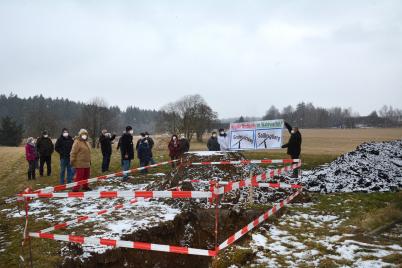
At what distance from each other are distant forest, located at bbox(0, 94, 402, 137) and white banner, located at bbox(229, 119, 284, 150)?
135 ft

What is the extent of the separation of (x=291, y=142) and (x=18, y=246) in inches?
394

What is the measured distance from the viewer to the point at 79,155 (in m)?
10.6

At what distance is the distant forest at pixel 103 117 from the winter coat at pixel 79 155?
39.4m

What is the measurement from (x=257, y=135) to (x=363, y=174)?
439 centimetres

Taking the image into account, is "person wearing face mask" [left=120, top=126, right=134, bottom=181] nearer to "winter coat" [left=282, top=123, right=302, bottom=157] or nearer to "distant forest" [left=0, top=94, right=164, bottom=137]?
"winter coat" [left=282, top=123, right=302, bottom=157]

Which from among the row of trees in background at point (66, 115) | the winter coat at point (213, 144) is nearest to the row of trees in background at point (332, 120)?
the row of trees in background at point (66, 115)

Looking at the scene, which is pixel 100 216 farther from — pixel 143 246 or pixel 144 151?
pixel 144 151

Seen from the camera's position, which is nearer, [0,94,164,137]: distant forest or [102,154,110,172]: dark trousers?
[102,154,110,172]: dark trousers

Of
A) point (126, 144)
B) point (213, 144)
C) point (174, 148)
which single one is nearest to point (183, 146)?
point (174, 148)

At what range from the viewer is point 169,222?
→ 302 inches

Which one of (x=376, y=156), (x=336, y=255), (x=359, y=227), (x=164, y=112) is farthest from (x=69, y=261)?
(x=164, y=112)

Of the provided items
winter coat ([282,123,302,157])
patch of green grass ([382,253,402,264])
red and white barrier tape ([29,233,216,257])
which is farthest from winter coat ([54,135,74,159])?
patch of green grass ([382,253,402,264])

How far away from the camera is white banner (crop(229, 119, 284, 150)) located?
10047 mm

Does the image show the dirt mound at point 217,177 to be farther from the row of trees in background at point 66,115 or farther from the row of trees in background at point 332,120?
the row of trees in background at point 332,120
